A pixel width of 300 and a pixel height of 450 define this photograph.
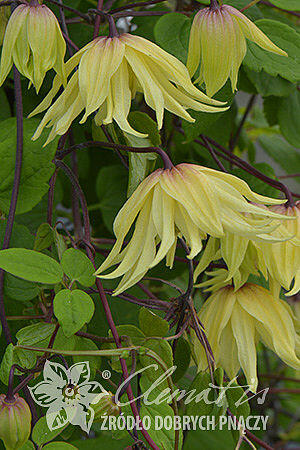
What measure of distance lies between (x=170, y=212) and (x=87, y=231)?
0.13m

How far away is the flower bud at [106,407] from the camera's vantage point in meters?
0.39

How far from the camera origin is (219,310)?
50 cm

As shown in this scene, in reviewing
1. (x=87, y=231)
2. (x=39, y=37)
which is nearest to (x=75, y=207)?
(x=87, y=231)

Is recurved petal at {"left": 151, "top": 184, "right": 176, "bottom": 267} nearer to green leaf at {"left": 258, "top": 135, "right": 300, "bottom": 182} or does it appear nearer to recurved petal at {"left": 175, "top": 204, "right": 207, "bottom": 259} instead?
recurved petal at {"left": 175, "top": 204, "right": 207, "bottom": 259}

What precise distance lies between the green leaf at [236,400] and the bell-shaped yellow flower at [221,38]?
0.75 feet

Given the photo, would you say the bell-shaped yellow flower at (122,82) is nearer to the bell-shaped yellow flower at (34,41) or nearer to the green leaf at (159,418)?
the bell-shaped yellow flower at (34,41)

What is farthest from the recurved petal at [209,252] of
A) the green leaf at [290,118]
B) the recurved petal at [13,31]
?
the green leaf at [290,118]

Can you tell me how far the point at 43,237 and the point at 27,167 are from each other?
0.06 metres

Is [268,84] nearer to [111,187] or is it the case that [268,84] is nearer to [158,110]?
[111,187]

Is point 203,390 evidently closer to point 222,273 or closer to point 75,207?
point 222,273

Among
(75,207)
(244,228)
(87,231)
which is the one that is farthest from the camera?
(75,207)

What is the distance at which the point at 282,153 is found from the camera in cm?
105

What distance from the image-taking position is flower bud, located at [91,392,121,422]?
39cm

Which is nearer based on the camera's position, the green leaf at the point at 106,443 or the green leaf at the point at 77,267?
the green leaf at the point at 77,267
